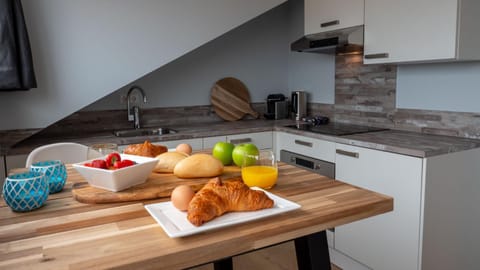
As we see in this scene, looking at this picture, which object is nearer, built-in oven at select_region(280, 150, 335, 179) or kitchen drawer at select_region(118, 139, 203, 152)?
built-in oven at select_region(280, 150, 335, 179)

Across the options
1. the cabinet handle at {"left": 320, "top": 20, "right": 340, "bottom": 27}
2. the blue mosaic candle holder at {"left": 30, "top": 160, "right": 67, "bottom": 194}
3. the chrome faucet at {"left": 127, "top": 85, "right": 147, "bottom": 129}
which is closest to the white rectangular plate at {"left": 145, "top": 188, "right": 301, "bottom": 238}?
the blue mosaic candle holder at {"left": 30, "top": 160, "right": 67, "bottom": 194}

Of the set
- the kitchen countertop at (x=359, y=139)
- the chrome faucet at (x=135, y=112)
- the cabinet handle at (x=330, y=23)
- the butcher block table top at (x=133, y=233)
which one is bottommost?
the butcher block table top at (x=133, y=233)

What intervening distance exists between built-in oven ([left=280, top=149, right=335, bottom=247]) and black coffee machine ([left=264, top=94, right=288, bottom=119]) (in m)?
0.66

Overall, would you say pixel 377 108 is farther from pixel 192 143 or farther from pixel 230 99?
pixel 192 143

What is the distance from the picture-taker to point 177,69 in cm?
350

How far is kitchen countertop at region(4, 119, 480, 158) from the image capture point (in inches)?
84.9

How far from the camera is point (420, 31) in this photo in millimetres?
2312

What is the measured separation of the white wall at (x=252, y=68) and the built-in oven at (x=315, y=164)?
0.78m

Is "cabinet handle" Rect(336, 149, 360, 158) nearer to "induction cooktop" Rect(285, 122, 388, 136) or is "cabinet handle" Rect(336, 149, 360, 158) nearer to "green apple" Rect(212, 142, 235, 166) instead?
"induction cooktop" Rect(285, 122, 388, 136)

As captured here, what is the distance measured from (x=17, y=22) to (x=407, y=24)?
2.36 metres

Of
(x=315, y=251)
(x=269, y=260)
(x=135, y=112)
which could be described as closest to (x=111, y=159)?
(x=315, y=251)

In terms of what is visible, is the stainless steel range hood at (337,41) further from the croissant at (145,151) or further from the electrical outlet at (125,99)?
the croissant at (145,151)

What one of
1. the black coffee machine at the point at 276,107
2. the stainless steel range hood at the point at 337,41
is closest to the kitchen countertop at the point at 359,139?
the black coffee machine at the point at 276,107

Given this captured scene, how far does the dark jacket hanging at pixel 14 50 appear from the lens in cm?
224
